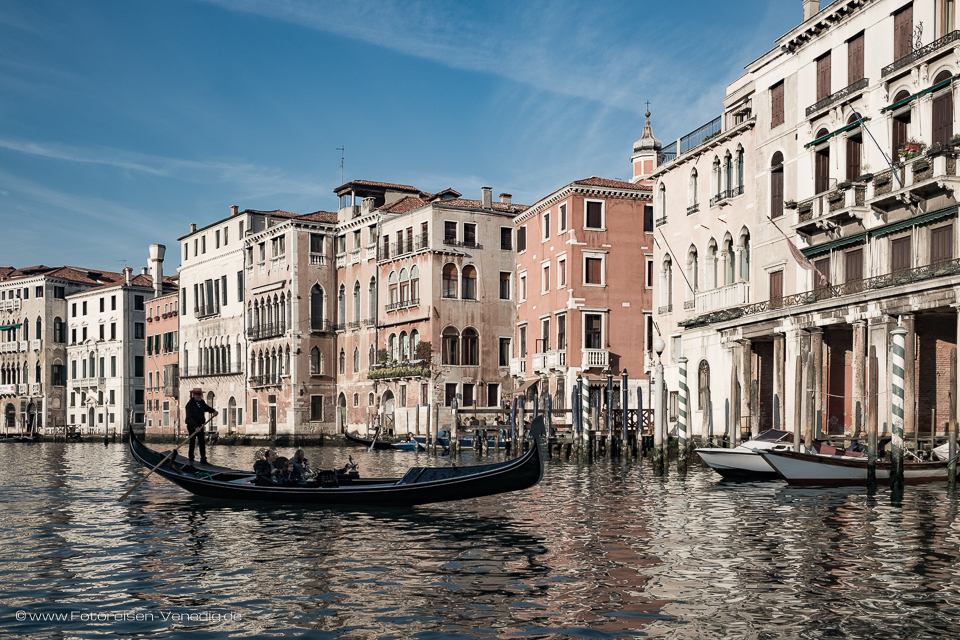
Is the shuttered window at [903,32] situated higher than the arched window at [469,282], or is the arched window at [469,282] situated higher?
the shuttered window at [903,32]

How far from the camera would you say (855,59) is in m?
24.5

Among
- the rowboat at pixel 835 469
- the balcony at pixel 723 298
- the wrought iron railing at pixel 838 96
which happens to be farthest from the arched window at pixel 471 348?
the rowboat at pixel 835 469

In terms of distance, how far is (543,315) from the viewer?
4100 centimetres

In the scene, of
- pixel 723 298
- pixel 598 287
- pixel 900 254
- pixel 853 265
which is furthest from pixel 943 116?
pixel 598 287

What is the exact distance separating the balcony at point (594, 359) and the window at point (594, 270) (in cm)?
250

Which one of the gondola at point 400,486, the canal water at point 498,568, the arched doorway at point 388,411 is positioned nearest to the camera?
the canal water at point 498,568

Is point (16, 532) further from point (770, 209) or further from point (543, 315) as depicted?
point (543, 315)

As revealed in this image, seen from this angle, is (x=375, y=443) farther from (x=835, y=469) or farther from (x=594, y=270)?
(x=835, y=469)

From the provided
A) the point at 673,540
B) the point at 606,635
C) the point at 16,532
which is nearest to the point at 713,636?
the point at 606,635

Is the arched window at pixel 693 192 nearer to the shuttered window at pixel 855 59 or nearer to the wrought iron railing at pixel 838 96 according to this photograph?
the wrought iron railing at pixel 838 96

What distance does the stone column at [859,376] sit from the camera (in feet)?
71.7

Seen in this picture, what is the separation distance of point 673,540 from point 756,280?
1755cm

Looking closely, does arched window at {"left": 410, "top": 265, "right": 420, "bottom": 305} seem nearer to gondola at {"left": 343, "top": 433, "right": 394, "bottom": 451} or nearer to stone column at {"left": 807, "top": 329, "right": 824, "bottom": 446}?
gondola at {"left": 343, "top": 433, "right": 394, "bottom": 451}

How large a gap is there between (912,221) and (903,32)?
3.97 metres
